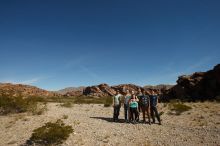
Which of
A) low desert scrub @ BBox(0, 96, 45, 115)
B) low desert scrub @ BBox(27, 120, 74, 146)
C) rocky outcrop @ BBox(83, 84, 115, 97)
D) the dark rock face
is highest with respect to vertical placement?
rocky outcrop @ BBox(83, 84, 115, 97)

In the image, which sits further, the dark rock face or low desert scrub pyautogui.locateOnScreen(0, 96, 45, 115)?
the dark rock face

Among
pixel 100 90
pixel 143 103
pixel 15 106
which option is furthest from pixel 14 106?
pixel 100 90

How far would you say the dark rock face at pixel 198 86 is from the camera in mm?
40125

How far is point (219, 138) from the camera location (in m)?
12.2

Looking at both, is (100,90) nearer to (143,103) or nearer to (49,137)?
(143,103)

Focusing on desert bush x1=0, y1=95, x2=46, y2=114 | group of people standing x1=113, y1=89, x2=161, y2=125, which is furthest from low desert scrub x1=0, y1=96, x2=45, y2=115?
group of people standing x1=113, y1=89, x2=161, y2=125

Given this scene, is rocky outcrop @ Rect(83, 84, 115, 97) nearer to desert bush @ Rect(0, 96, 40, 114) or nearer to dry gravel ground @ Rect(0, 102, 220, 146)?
desert bush @ Rect(0, 96, 40, 114)

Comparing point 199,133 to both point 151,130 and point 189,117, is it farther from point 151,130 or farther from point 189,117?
point 189,117

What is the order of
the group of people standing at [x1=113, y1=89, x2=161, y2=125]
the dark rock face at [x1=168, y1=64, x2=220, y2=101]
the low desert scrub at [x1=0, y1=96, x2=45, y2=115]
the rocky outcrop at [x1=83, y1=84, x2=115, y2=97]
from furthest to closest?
1. the rocky outcrop at [x1=83, y1=84, x2=115, y2=97]
2. the dark rock face at [x1=168, y1=64, x2=220, y2=101]
3. the low desert scrub at [x1=0, y1=96, x2=45, y2=115]
4. the group of people standing at [x1=113, y1=89, x2=161, y2=125]

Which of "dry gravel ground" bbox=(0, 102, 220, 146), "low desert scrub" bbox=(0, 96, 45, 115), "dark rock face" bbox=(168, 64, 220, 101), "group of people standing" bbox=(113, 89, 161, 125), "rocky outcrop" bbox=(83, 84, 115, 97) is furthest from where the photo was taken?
"rocky outcrop" bbox=(83, 84, 115, 97)

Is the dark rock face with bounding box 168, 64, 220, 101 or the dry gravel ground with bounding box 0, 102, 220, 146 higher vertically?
the dark rock face with bounding box 168, 64, 220, 101

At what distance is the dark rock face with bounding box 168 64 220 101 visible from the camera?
1580 inches

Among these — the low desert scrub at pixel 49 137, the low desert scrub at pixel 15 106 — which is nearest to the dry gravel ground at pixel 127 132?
the low desert scrub at pixel 49 137

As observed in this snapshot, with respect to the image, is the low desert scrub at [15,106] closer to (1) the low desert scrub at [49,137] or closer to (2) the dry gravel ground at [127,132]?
(2) the dry gravel ground at [127,132]
